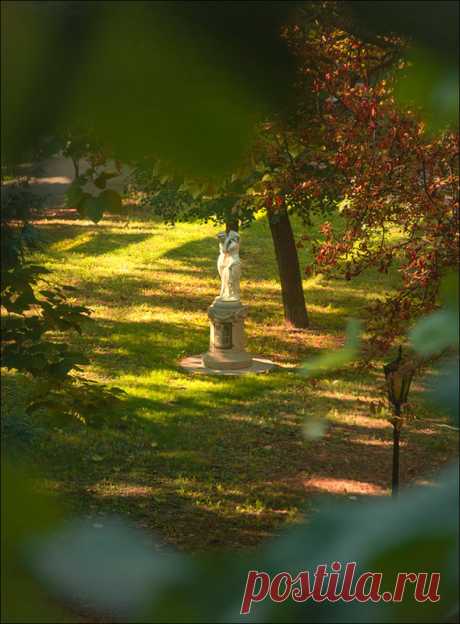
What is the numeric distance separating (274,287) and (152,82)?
1104 cm

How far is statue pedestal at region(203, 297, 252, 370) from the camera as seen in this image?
26.6 ft

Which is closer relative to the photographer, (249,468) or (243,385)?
(249,468)

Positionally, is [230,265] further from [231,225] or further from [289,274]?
[289,274]

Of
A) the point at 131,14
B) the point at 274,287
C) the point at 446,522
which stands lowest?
the point at 274,287

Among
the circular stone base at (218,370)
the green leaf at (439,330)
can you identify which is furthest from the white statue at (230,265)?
the green leaf at (439,330)

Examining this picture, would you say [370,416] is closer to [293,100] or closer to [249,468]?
[249,468]

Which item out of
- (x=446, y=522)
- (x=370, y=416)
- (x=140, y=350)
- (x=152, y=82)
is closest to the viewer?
(x=446, y=522)

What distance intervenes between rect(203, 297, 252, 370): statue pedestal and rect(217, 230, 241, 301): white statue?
5.9 inches

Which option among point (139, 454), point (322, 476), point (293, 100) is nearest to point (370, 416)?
point (322, 476)

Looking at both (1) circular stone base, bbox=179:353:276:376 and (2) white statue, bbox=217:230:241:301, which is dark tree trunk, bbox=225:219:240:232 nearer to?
(2) white statue, bbox=217:230:241:301

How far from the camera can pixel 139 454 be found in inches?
243

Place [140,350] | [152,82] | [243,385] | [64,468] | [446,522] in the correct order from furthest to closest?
[140,350] → [243,385] → [64,468] → [152,82] → [446,522]

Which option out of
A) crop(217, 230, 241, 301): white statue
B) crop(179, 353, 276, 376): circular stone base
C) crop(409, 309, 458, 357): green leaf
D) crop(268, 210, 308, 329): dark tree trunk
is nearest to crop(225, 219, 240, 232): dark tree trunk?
crop(217, 230, 241, 301): white statue

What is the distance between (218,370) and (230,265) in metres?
0.89
